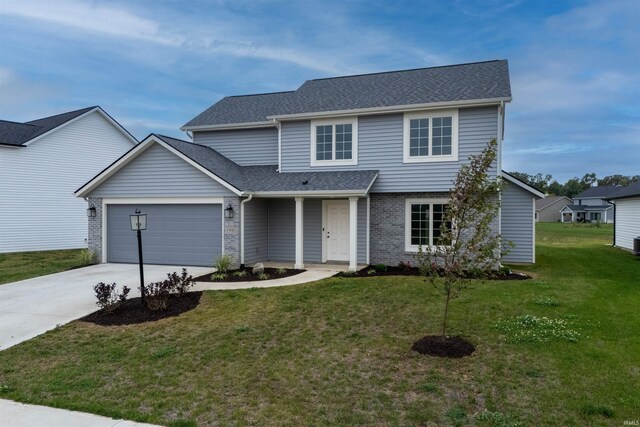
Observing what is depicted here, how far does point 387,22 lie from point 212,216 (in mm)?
10697

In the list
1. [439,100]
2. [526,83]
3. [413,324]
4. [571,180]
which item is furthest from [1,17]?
[571,180]

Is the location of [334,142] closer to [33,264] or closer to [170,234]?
[170,234]

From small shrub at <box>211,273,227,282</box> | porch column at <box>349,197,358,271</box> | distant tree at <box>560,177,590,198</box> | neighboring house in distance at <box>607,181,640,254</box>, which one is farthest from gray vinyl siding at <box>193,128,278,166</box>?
distant tree at <box>560,177,590,198</box>

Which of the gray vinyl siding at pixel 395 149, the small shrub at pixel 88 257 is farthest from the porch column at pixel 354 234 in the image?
the small shrub at pixel 88 257

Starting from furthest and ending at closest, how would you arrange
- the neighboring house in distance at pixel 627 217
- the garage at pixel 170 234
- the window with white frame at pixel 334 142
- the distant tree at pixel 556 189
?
the distant tree at pixel 556 189 → the neighboring house in distance at pixel 627 217 → the window with white frame at pixel 334 142 → the garage at pixel 170 234

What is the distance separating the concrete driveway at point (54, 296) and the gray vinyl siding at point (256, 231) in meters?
1.59

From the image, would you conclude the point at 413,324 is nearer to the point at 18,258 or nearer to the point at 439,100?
the point at 439,100

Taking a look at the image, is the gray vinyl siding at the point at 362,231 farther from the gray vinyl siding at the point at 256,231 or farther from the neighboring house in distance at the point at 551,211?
the neighboring house in distance at the point at 551,211

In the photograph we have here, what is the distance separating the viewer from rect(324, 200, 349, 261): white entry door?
15.4 meters

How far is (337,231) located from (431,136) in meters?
4.77

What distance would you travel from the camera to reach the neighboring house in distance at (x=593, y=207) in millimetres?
64750

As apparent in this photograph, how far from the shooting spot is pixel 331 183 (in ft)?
46.2

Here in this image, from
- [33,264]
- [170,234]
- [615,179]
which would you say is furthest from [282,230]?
[615,179]

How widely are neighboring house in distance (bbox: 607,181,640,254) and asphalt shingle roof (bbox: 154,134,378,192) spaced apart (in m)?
14.9
